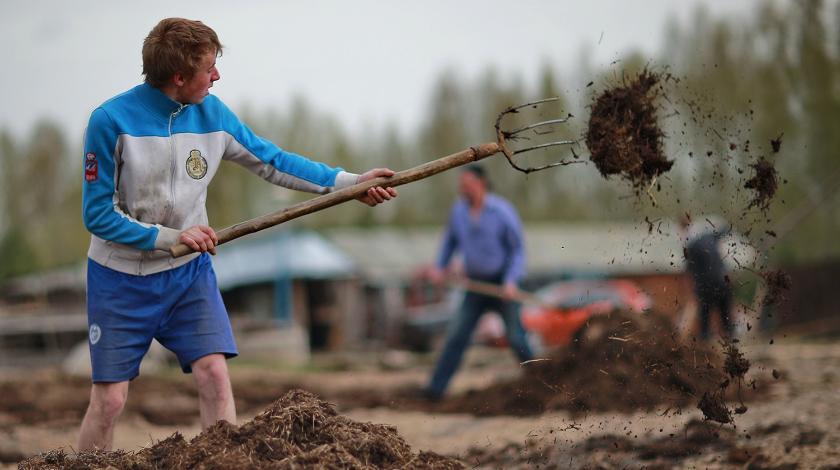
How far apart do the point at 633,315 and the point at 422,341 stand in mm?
15752

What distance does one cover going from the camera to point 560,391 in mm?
7211

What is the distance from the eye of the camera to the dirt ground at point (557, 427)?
4812 mm

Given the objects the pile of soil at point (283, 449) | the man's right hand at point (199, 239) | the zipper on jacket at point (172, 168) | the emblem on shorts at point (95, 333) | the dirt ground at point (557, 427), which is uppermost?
the zipper on jacket at point (172, 168)

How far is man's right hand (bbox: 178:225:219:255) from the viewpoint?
3746mm

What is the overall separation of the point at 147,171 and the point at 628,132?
236 centimetres

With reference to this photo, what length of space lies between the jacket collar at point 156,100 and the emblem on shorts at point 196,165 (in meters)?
0.20

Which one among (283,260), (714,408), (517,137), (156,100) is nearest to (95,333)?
(156,100)

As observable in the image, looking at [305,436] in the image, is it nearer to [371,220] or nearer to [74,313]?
[74,313]

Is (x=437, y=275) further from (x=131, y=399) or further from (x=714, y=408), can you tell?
(x=714, y=408)

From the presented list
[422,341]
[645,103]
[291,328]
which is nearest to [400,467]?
[645,103]

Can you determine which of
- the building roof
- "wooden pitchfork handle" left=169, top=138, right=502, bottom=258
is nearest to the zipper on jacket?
"wooden pitchfork handle" left=169, top=138, right=502, bottom=258

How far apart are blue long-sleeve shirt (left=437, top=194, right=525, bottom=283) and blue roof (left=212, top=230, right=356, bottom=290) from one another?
19.9 metres

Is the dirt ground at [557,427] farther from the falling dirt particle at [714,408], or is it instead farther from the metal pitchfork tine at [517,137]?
the metal pitchfork tine at [517,137]

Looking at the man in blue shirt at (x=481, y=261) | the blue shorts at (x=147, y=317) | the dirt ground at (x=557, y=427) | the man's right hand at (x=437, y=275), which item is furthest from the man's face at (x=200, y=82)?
the man's right hand at (x=437, y=275)
